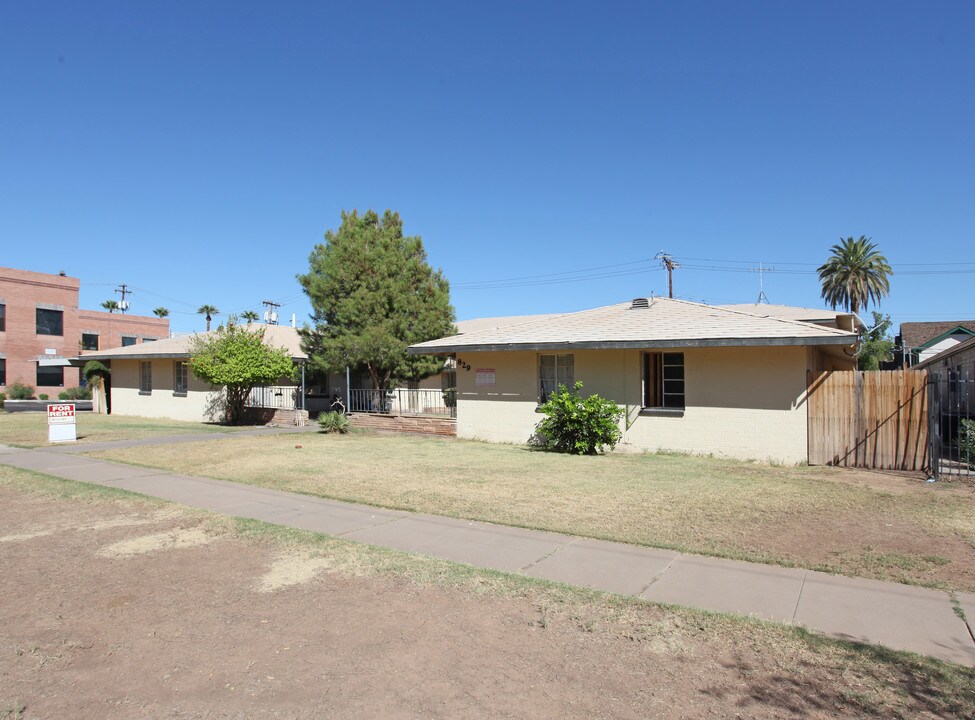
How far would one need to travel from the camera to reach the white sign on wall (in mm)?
17405

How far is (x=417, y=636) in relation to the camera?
14.6 ft

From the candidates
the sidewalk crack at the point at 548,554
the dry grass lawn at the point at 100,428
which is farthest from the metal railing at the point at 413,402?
the sidewalk crack at the point at 548,554

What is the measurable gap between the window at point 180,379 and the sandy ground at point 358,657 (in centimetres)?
2281

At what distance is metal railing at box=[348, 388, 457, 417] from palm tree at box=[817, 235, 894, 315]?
45130 mm

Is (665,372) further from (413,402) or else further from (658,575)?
(658,575)

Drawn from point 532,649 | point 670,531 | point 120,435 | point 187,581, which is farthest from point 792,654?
point 120,435

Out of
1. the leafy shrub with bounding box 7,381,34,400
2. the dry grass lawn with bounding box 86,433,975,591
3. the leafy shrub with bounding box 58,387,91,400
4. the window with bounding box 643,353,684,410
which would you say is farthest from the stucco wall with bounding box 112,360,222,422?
the leafy shrub with bounding box 58,387,91,400

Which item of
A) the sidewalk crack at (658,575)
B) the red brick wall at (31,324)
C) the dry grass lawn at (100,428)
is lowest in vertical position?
the sidewalk crack at (658,575)

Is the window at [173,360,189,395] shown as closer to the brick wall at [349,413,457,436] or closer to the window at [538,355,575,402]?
the brick wall at [349,413,457,436]

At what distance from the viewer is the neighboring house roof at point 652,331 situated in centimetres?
1255

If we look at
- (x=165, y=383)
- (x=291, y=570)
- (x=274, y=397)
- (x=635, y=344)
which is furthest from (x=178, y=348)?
(x=291, y=570)

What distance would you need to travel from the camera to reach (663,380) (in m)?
14.9

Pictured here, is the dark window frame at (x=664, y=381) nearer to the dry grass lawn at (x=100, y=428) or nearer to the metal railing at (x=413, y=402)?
the metal railing at (x=413, y=402)

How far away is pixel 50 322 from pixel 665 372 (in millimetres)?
49958
